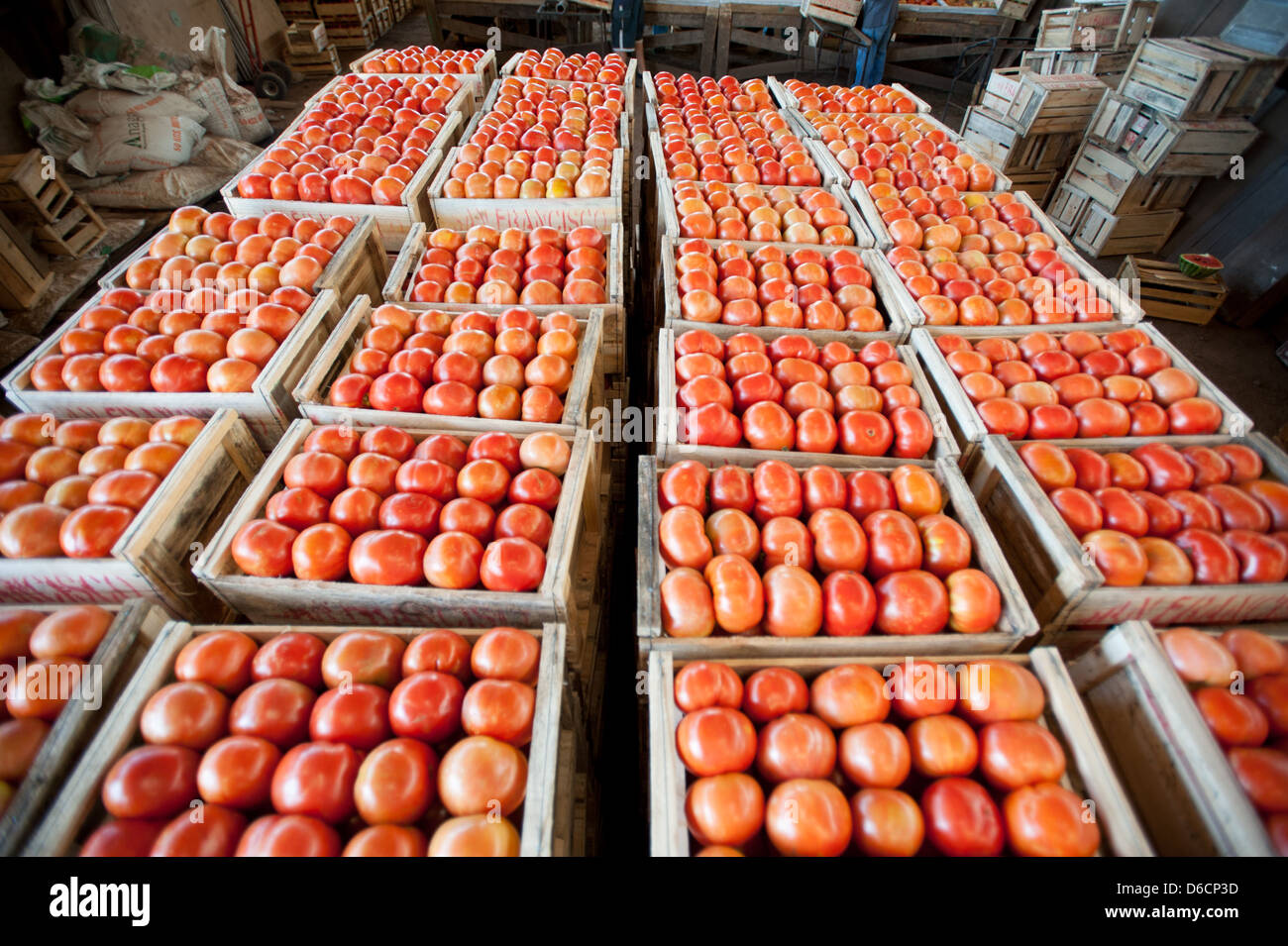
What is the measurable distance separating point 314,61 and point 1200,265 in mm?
13144

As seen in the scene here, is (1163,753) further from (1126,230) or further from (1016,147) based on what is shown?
(1016,147)

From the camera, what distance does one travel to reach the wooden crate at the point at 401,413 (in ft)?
7.82

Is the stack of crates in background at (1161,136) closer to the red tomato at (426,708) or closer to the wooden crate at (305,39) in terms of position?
the red tomato at (426,708)

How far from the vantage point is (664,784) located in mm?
1465

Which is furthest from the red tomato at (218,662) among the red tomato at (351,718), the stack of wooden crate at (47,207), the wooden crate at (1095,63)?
the wooden crate at (1095,63)

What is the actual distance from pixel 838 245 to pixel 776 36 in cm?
863

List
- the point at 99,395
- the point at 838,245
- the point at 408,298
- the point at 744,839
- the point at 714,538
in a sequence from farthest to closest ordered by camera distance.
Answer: the point at 838,245
the point at 408,298
the point at 99,395
the point at 714,538
the point at 744,839

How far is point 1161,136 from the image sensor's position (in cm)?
581

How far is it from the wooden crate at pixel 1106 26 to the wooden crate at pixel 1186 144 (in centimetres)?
202

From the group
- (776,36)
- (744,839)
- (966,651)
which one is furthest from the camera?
(776,36)

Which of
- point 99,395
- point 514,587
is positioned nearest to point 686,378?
point 514,587

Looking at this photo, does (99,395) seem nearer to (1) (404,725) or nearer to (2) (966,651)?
(1) (404,725)

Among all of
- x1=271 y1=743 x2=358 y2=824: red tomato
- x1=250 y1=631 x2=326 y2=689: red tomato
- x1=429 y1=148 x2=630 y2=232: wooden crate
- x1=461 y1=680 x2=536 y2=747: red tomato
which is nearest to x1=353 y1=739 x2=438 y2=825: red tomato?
x1=271 y1=743 x2=358 y2=824: red tomato

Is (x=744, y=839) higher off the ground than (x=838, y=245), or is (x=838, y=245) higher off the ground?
(x=838, y=245)
